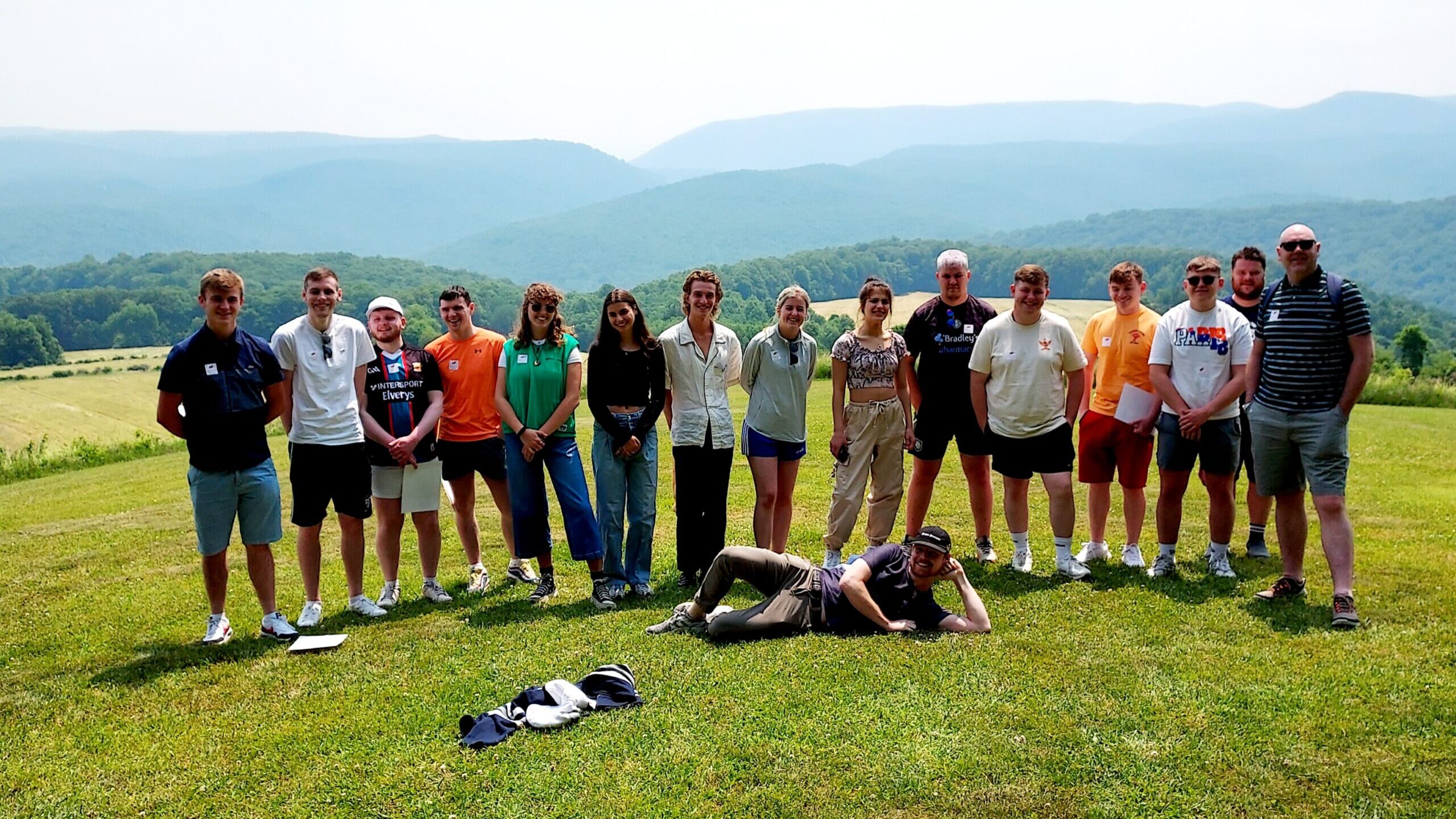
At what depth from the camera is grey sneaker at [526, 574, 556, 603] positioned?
750cm

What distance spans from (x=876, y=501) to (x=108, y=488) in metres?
17.1

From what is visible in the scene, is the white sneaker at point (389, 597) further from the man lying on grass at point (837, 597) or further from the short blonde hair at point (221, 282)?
the short blonde hair at point (221, 282)

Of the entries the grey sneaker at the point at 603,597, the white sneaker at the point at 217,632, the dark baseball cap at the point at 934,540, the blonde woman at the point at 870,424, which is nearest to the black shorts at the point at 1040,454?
the blonde woman at the point at 870,424

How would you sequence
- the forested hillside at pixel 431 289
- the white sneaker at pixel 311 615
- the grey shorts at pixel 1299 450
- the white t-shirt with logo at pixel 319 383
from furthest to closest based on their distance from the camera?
the forested hillside at pixel 431 289 → the white sneaker at pixel 311 615 → the white t-shirt with logo at pixel 319 383 → the grey shorts at pixel 1299 450

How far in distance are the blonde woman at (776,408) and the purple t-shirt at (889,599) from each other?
5.08 feet

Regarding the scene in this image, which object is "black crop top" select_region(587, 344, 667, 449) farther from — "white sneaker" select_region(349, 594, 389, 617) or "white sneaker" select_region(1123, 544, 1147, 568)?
"white sneaker" select_region(1123, 544, 1147, 568)

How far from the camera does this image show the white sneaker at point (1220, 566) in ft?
24.5

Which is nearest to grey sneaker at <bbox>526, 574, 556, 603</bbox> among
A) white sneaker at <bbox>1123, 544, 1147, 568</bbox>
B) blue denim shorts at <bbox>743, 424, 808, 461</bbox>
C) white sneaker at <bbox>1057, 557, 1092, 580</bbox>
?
blue denim shorts at <bbox>743, 424, 808, 461</bbox>

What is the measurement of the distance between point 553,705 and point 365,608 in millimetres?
2954

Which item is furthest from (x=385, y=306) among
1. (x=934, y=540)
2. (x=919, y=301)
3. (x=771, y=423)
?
(x=919, y=301)

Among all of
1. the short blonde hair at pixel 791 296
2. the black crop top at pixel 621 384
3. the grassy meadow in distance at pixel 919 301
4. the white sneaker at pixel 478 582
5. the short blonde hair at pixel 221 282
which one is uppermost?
the short blonde hair at pixel 221 282

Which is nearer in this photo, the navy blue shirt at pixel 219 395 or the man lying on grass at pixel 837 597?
the man lying on grass at pixel 837 597

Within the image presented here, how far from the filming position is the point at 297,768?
4.67 meters

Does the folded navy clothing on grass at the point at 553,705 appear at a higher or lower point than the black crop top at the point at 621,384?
lower
